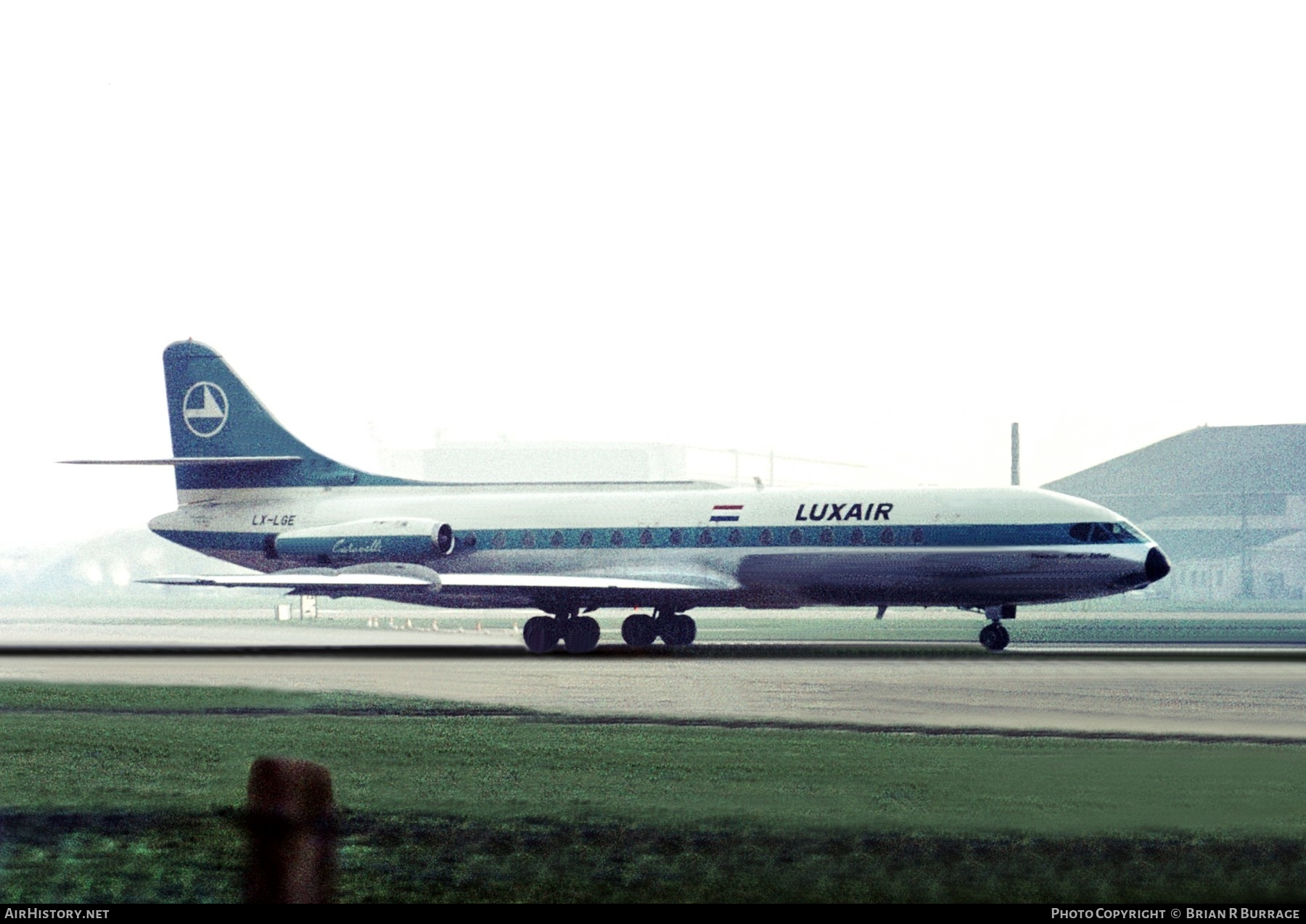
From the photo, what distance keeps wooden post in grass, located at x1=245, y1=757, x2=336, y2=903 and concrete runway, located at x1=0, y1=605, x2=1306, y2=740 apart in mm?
15787

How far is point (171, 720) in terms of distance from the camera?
25203 millimetres

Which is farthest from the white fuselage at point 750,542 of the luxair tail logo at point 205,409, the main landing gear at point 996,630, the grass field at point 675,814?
the grass field at point 675,814

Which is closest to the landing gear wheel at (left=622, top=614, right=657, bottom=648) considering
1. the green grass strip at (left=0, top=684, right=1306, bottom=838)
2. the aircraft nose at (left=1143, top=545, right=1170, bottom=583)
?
the aircraft nose at (left=1143, top=545, right=1170, bottom=583)

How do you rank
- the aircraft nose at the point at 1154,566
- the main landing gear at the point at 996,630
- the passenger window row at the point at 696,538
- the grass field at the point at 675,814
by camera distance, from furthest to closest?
1. the passenger window row at the point at 696,538
2. the main landing gear at the point at 996,630
3. the aircraft nose at the point at 1154,566
4. the grass field at the point at 675,814

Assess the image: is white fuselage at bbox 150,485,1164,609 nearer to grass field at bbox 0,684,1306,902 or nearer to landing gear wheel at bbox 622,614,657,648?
landing gear wheel at bbox 622,614,657,648

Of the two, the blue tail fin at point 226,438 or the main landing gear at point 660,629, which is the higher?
the blue tail fin at point 226,438

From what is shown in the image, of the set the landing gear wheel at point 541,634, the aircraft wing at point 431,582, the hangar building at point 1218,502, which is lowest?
the hangar building at point 1218,502

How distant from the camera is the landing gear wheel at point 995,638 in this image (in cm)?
4222

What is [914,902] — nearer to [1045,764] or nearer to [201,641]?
[1045,764]

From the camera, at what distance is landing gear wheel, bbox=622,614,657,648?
1871 inches

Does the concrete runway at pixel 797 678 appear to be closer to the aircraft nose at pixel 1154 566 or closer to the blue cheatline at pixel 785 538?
the aircraft nose at pixel 1154 566

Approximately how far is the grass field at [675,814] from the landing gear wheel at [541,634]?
22.1m

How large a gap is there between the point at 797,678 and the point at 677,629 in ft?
53.2

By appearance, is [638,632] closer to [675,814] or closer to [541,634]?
[541,634]
